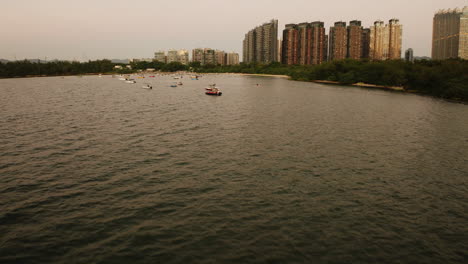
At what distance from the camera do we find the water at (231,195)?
20.2 metres

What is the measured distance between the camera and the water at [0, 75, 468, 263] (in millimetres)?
20234

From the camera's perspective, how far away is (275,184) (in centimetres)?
3094

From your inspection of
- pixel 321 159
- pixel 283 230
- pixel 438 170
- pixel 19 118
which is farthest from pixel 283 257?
pixel 19 118

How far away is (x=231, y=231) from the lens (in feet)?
73.4

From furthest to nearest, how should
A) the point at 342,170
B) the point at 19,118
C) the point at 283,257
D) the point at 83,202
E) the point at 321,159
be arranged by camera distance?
the point at 19,118 < the point at 321,159 < the point at 342,170 < the point at 83,202 < the point at 283,257

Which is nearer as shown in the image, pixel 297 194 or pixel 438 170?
pixel 297 194

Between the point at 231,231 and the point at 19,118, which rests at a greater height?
the point at 19,118

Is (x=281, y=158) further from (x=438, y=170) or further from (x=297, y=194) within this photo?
(x=438, y=170)

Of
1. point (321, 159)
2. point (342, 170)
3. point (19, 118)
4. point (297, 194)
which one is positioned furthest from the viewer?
point (19, 118)

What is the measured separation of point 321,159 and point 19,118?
202 ft

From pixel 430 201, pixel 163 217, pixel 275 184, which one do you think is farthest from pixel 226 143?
pixel 430 201

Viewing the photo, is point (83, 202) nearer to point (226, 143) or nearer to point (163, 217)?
point (163, 217)

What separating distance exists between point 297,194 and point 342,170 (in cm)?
929

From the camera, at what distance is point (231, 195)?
28391mm
